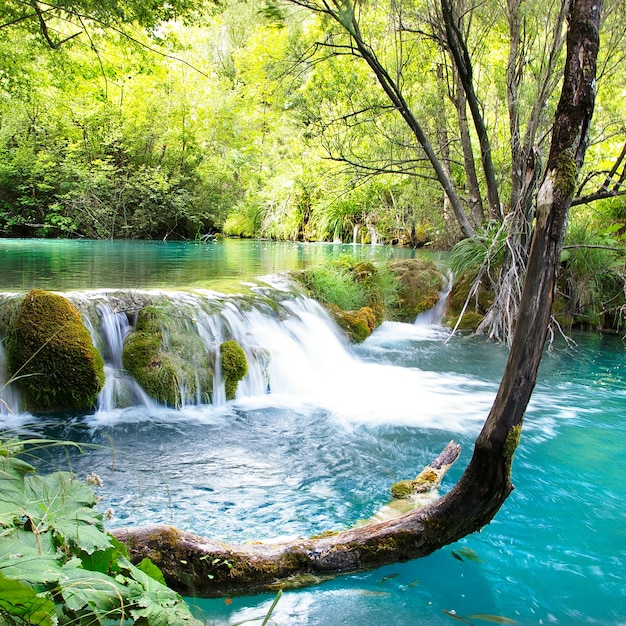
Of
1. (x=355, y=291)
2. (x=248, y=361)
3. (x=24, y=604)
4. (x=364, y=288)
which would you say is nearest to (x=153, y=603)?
(x=24, y=604)

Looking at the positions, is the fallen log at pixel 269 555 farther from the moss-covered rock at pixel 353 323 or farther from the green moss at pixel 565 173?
the moss-covered rock at pixel 353 323

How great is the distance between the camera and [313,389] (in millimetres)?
7289

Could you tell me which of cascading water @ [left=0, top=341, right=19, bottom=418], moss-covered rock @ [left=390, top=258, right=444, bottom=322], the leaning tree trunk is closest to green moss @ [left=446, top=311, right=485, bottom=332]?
moss-covered rock @ [left=390, top=258, right=444, bottom=322]

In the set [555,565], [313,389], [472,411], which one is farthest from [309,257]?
[555,565]

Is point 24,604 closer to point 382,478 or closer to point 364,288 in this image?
point 382,478

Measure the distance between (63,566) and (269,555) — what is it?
5.13ft

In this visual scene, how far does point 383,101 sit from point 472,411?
5.41 m

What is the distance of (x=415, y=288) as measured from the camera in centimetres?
1170

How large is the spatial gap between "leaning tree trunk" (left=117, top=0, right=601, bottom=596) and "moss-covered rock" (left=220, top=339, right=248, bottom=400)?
3.87 metres

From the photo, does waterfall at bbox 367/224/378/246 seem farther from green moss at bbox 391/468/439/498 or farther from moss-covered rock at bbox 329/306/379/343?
green moss at bbox 391/468/439/498

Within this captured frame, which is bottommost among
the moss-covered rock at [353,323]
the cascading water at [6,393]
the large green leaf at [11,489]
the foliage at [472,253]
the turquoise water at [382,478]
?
A: the turquoise water at [382,478]

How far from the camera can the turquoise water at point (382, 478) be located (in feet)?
9.53

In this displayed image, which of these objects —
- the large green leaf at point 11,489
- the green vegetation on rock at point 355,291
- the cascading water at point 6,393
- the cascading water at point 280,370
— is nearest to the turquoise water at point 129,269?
the cascading water at point 280,370

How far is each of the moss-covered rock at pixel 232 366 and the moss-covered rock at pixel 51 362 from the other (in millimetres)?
1448
